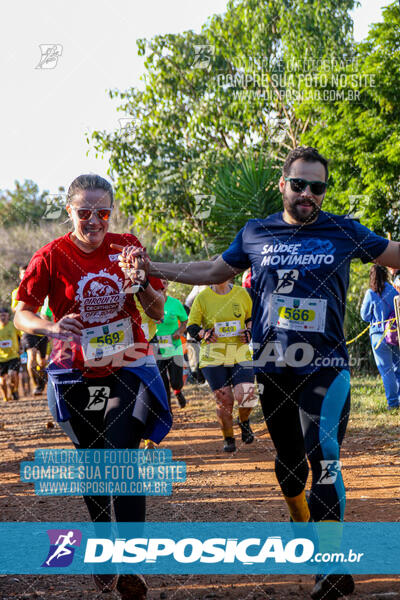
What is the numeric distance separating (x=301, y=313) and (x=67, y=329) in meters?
1.10

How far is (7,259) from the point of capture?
5091cm

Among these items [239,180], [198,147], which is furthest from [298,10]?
[239,180]

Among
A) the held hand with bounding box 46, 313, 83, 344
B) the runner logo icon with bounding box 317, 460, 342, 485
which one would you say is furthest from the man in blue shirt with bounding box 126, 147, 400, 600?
the held hand with bounding box 46, 313, 83, 344

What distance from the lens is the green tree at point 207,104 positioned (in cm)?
2505

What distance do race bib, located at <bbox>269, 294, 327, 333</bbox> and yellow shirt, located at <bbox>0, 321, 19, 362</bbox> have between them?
1222 centimetres

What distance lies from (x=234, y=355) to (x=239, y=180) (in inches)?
407

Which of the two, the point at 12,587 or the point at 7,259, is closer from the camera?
the point at 12,587

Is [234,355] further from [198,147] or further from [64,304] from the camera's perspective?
[198,147]

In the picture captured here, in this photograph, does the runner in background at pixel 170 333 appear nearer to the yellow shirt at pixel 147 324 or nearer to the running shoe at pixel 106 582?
the yellow shirt at pixel 147 324

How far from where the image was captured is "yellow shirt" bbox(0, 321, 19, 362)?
588 inches

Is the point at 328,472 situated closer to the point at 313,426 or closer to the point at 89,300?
the point at 313,426

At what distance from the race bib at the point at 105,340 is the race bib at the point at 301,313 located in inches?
30.2

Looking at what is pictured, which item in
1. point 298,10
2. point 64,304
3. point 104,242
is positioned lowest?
point 64,304

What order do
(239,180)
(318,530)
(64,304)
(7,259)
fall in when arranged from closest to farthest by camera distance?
(318,530) < (64,304) < (239,180) < (7,259)
